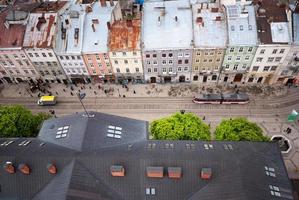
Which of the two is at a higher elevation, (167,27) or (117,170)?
(167,27)

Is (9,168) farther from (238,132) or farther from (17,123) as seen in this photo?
(238,132)

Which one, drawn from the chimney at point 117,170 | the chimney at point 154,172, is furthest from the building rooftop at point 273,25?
the chimney at point 117,170

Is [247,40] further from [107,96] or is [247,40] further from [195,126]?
[107,96]

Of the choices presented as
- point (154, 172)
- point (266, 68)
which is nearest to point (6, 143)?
point (154, 172)

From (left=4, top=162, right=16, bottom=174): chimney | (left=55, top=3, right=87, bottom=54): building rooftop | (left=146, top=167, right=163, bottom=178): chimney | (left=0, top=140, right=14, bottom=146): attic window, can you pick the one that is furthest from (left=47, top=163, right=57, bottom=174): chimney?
(left=55, top=3, right=87, bottom=54): building rooftop

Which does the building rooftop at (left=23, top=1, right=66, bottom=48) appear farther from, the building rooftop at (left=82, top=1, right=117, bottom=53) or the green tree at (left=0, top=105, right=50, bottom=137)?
the green tree at (left=0, top=105, right=50, bottom=137)

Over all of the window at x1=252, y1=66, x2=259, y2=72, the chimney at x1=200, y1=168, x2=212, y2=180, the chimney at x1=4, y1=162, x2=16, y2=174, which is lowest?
the chimney at x1=200, y1=168, x2=212, y2=180
